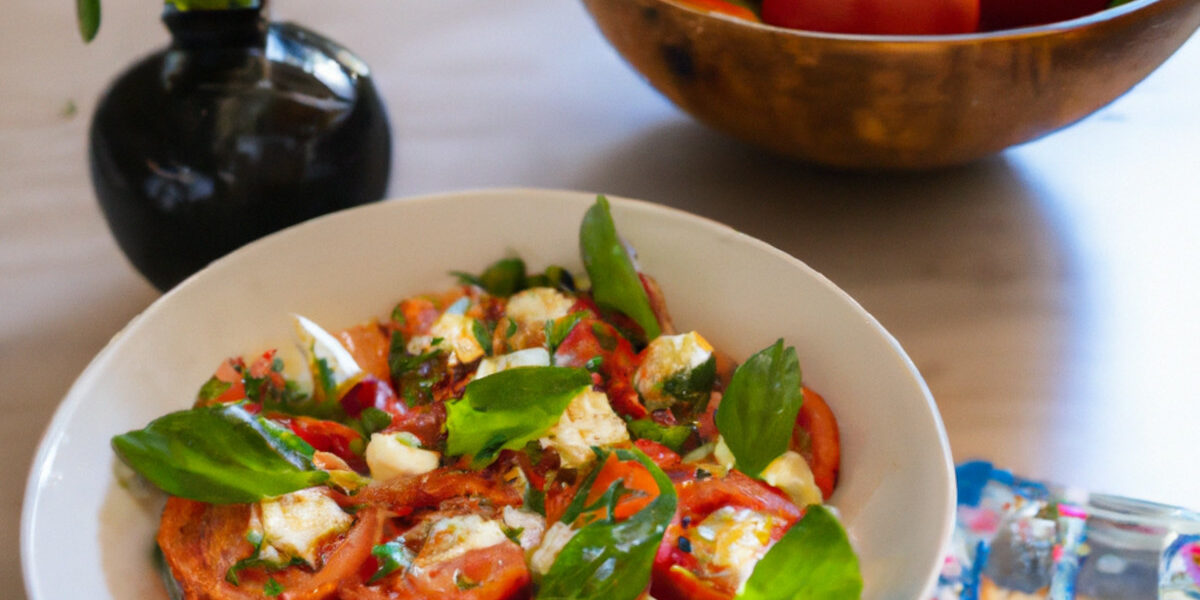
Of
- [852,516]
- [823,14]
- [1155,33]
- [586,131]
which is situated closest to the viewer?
[852,516]

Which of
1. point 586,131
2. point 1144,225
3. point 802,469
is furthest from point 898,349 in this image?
point 586,131

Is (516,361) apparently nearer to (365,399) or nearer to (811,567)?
(365,399)

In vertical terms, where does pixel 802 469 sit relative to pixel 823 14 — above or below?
below

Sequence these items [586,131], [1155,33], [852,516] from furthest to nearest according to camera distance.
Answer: [586,131] < [1155,33] < [852,516]

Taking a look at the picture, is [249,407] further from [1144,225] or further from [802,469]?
[1144,225]

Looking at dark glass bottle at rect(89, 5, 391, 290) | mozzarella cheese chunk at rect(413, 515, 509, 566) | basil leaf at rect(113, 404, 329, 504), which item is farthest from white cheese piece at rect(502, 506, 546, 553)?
dark glass bottle at rect(89, 5, 391, 290)

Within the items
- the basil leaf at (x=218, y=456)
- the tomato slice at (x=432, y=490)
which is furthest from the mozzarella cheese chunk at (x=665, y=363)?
the basil leaf at (x=218, y=456)

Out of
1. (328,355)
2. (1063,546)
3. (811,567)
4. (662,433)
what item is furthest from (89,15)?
(1063,546)
